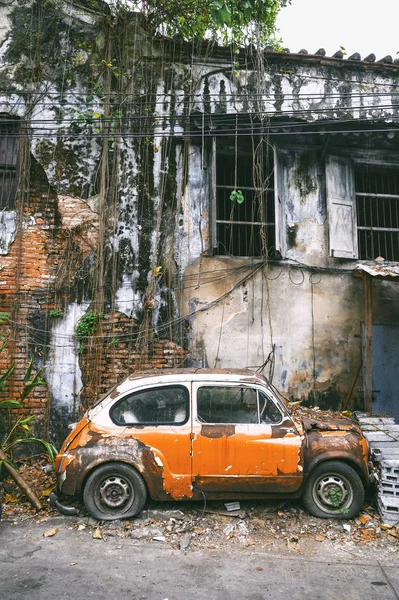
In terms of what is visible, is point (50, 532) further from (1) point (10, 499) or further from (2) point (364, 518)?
(2) point (364, 518)

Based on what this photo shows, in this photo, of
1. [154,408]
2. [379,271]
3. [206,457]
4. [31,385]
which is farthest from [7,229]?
[379,271]

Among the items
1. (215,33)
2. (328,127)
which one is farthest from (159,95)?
(328,127)

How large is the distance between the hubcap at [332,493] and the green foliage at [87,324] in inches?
170

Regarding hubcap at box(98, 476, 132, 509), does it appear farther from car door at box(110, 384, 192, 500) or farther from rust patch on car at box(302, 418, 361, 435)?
rust patch on car at box(302, 418, 361, 435)

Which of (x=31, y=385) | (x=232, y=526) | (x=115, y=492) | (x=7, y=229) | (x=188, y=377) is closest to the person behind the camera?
(x=232, y=526)

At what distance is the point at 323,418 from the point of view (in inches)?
231

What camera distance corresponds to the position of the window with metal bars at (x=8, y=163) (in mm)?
8133

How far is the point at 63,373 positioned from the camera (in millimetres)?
7715

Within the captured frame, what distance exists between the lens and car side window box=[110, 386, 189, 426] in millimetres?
5270

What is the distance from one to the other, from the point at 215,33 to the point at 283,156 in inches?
100

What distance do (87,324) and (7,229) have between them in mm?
2126

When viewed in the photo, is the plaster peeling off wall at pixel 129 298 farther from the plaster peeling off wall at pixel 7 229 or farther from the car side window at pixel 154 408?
the car side window at pixel 154 408

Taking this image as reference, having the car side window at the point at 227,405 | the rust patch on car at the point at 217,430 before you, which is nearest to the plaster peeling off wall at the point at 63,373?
the car side window at the point at 227,405

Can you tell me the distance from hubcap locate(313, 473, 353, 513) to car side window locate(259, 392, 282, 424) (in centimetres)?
82
